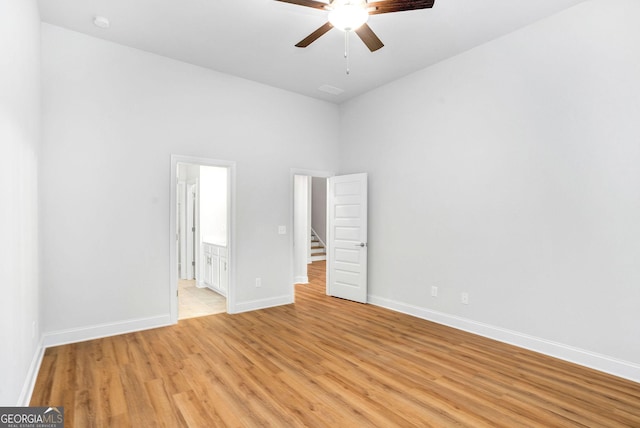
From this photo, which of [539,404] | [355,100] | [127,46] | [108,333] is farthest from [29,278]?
[355,100]

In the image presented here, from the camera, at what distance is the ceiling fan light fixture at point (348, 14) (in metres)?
2.26

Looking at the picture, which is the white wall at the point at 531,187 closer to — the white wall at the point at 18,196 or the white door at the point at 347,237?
the white door at the point at 347,237

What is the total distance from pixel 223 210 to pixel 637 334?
5.69 meters

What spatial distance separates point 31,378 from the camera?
263cm

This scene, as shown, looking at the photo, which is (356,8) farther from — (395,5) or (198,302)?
(198,302)

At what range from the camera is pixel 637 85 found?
9.50 feet

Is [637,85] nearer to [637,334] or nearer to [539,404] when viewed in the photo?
[637,334]

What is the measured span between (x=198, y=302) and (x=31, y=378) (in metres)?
2.69

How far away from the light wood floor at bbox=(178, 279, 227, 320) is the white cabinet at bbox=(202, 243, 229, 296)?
0.16 m

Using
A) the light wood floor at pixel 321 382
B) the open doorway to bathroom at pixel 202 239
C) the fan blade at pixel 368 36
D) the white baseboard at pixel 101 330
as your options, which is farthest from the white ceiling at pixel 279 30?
the light wood floor at pixel 321 382

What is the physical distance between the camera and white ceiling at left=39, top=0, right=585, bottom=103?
3219 mm

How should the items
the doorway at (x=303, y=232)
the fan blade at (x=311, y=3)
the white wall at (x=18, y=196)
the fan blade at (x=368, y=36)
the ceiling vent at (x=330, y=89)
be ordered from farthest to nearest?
the doorway at (x=303, y=232) < the ceiling vent at (x=330, y=89) < the fan blade at (x=368, y=36) < the fan blade at (x=311, y=3) < the white wall at (x=18, y=196)

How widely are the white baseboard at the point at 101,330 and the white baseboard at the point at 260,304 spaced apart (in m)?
0.93

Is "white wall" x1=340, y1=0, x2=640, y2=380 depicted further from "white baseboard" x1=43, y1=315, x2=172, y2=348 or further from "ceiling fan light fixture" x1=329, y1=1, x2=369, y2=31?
"white baseboard" x1=43, y1=315, x2=172, y2=348
